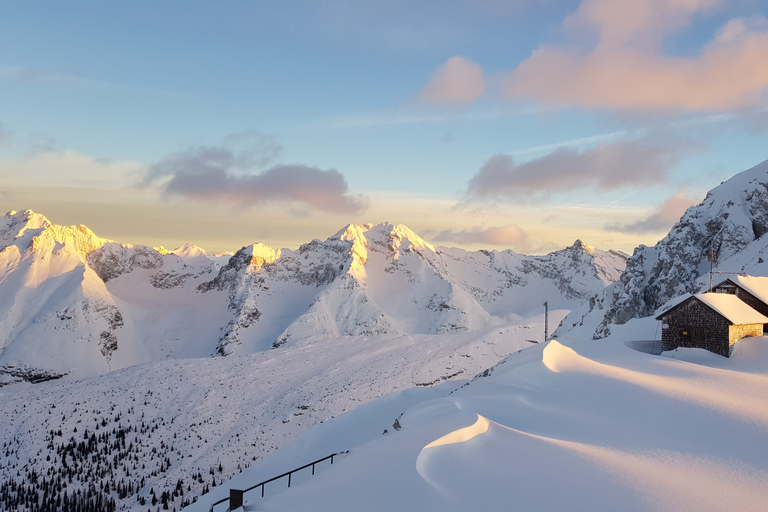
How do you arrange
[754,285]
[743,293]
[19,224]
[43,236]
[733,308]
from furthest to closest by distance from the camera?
[19,224] < [43,236] < [754,285] < [743,293] < [733,308]

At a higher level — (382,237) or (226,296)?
(382,237)

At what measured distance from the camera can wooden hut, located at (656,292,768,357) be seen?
2895 centimetres

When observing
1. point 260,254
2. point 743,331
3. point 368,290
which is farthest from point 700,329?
point 260,254

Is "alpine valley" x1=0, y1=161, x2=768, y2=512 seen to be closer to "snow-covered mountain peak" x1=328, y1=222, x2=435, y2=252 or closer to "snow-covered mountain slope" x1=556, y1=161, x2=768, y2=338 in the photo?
"snow-covered mountain slope" x1=556, y1=161, x2=768, y2=338

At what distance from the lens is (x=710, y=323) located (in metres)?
29.5

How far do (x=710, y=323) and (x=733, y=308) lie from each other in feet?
7.98

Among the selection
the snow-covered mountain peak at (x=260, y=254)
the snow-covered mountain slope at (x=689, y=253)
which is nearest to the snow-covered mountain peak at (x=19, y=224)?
the snow-covered mountain peak at (x=260, y=254)

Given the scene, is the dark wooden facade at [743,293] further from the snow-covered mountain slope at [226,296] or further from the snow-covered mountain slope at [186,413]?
the snow-covered mountain slope at [226,296]

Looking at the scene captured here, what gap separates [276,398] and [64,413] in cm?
1872

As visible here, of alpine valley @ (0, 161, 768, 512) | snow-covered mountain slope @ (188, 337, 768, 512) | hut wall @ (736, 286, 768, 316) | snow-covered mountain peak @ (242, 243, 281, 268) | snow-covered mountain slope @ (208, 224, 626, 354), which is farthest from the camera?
snow-covered mountain peak @ (242, 243, 281, 268)

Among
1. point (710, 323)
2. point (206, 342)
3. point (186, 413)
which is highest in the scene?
point (710, 323)

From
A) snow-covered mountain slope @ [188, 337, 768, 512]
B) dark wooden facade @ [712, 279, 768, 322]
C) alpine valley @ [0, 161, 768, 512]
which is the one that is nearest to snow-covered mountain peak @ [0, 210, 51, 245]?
alpine valley @ [0, 161, 768, 512]

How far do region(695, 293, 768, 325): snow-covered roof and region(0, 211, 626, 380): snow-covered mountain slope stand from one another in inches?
3846

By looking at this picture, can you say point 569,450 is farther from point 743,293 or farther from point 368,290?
point 368,290
